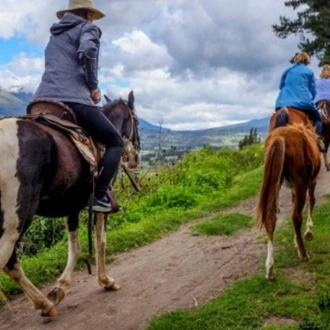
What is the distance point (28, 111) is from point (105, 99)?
1.55 m

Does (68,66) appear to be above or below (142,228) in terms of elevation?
above

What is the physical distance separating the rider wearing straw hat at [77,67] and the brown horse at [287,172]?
1871mm

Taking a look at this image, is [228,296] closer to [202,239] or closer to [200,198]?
[202,239]

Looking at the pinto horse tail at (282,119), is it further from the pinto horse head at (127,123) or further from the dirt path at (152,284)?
the pinto horse head at (127,123)

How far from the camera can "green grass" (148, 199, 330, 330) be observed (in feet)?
15.5

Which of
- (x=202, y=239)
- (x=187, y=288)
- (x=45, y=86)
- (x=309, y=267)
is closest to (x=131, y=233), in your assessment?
(x=202, y=239)

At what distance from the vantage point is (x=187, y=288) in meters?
5.97

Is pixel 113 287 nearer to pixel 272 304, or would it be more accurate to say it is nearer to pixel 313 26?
pixel 272 304

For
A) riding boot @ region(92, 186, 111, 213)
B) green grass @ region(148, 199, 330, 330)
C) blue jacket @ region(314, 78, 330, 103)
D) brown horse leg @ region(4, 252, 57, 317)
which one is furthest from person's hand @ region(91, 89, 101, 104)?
blue jacket @ region(314, 78, 330, 103)

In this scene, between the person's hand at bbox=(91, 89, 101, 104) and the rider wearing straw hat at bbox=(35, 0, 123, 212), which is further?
the person's hand at bbox=(91, 89, 101, 104)

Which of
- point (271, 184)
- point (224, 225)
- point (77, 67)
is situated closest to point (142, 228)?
point (224, 225)

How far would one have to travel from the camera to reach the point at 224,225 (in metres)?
8.77

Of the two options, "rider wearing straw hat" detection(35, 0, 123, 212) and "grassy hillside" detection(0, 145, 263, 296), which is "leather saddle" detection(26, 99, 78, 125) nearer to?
"rider wearing straw hat" detection(35, 0, 123, 212)

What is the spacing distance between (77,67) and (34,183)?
4.81 ft
